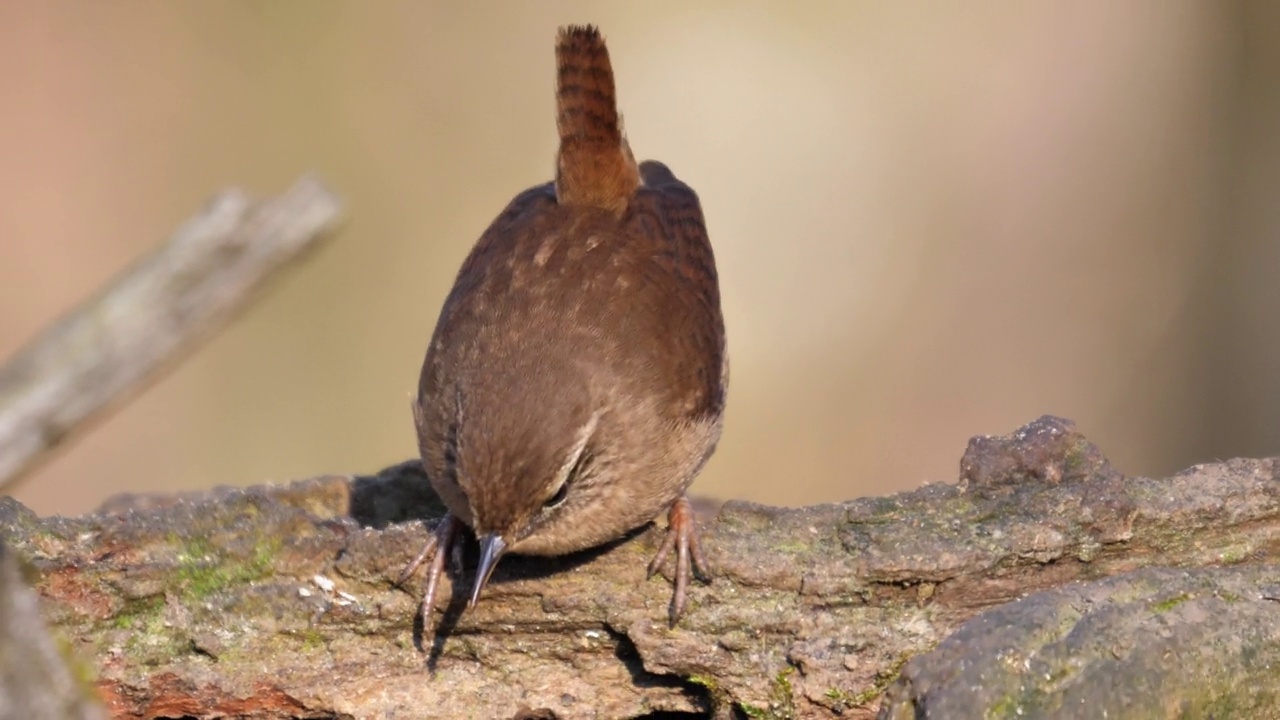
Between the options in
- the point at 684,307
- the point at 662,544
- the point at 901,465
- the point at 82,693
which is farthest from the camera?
the point at 901,465

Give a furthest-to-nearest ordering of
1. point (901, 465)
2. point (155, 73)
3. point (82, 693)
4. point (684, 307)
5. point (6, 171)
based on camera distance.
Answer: point (901, 465)
point (155, 73)
point (6, 171)
point (684, 307)
point (82, 693)

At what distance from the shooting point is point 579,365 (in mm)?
3549

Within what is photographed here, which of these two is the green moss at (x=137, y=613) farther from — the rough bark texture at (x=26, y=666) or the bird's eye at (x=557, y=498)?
the rough bark texture at (x=26, y=666)

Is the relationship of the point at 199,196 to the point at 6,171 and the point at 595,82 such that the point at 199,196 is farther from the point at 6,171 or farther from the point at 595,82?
the point at 595,82

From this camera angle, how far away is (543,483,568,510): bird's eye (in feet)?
11.1

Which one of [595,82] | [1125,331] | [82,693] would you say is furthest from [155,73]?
[82,693]

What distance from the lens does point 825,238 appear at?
9.70m

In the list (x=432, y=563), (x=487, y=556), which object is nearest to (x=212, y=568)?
(x=432, y=563)

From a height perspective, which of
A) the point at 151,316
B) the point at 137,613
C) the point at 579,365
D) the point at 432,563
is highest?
the point at 151,316

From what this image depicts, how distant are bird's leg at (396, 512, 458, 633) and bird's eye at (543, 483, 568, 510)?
331 mm

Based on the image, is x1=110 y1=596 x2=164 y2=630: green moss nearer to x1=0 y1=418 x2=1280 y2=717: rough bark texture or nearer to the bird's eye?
x1=0 y1=418 x2=1280 y2=717: rough bark texture

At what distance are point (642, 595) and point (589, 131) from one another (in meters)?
1.51

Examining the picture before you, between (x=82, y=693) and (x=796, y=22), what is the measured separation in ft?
28.7

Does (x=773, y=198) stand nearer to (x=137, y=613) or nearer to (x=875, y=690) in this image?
(x=875, y=690)
